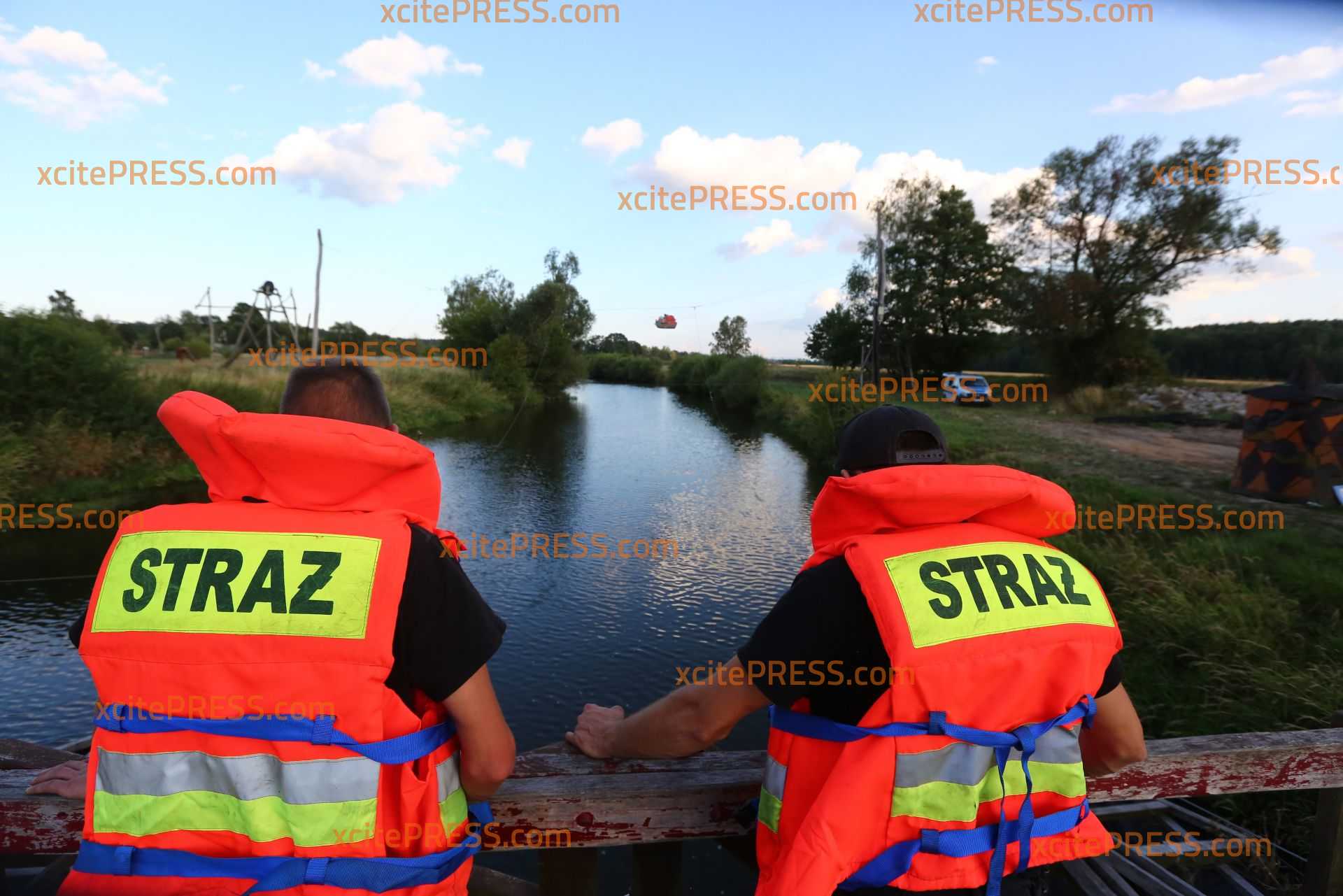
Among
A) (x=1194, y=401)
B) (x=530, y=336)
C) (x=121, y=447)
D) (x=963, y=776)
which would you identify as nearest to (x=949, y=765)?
(x=963, y=776)

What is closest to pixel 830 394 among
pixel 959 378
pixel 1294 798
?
pixel 959 378

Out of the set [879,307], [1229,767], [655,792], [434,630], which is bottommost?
[1229,767]

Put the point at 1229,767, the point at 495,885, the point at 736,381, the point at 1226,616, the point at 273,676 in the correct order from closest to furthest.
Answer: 1. the point at 273,676
2. the point at 1229,767
3. the point at 495,885
4. the point at 1226,616
5. the point at 736,381

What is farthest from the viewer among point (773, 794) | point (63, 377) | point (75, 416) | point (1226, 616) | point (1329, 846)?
point (63, 377)

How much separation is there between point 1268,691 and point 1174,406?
17.9m

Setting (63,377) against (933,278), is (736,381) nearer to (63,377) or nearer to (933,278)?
(933,278)

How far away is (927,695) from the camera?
1354 mm

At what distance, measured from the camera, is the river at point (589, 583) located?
7543 millimetres

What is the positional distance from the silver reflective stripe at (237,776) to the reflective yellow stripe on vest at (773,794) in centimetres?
83

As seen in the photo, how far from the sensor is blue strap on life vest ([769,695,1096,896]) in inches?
54.1

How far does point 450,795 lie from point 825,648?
833 mm

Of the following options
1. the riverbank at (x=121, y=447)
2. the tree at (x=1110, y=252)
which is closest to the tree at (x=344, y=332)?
the riverbank at (x=121, y=447)

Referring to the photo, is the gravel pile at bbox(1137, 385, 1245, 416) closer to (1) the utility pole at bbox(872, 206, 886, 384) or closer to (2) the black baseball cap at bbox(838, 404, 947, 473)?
(1) the utility pole at bbox(872, 206, 886, 384)

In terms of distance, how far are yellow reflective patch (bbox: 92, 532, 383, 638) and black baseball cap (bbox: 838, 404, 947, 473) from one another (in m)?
1.08
